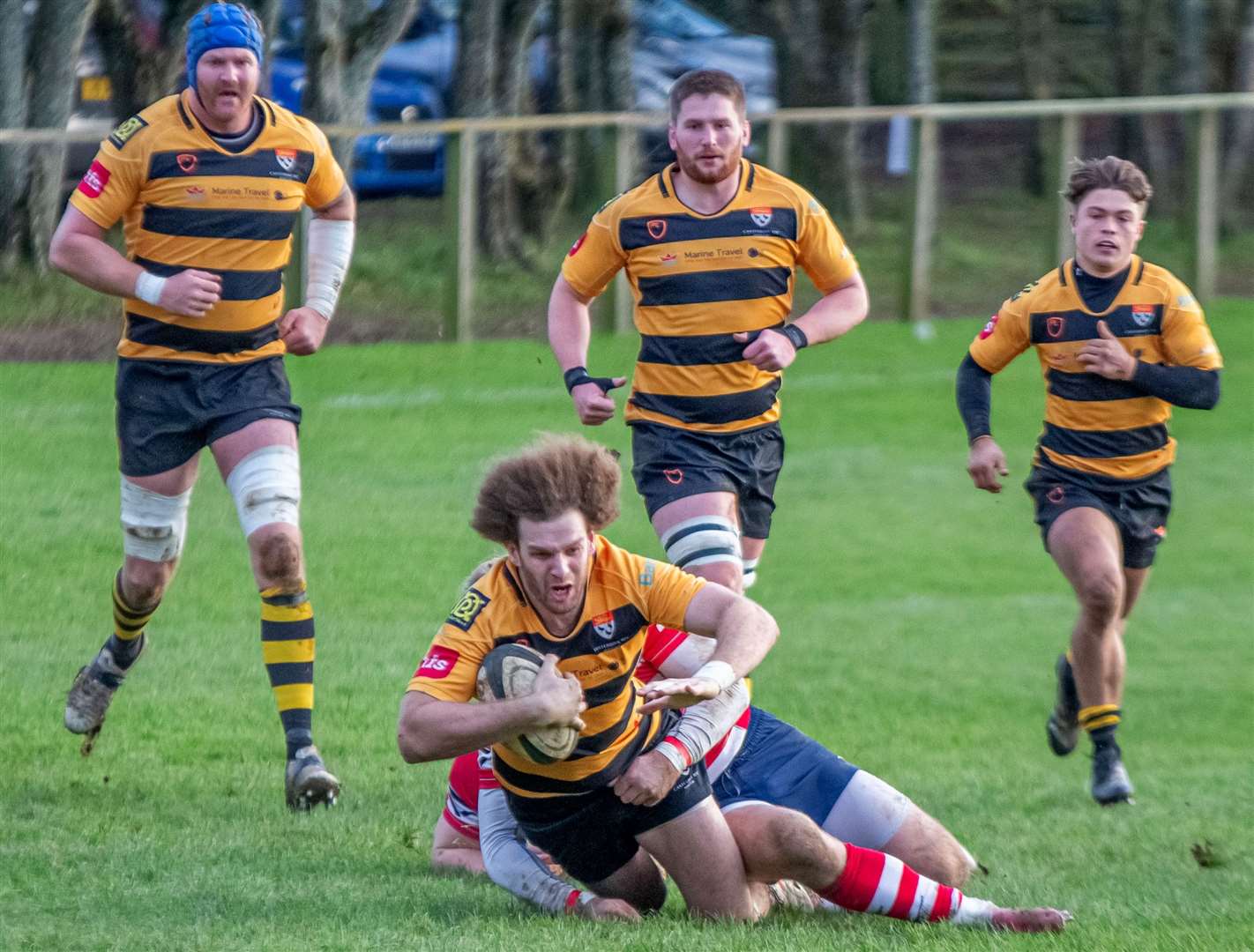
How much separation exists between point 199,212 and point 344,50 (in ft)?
38.2

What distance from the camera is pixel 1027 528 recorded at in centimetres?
1467

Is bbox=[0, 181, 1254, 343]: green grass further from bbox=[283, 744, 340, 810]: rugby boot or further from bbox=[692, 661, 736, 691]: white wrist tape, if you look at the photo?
bbox=[692, 661, 736, 691]: white wrist tape

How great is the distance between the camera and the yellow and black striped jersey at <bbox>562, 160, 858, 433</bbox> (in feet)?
24.3

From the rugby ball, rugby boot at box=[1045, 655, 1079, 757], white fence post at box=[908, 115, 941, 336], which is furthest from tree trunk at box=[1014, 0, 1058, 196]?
the rugby ball

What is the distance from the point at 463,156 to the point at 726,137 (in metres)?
10.1

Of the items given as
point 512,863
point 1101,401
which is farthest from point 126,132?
point 1101,401

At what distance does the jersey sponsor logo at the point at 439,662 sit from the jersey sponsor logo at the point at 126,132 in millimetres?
2741

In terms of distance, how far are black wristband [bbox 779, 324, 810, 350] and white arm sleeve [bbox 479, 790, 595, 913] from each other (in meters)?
2.00

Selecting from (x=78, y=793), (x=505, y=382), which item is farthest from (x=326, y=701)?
(x=505, y=382)

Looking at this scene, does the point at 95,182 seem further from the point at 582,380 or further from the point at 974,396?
the point at 974,396

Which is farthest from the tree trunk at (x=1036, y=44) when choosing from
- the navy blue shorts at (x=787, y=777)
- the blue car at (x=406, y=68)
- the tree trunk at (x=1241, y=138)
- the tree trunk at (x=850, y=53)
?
the navy blue shorts at (x=787, y=777)

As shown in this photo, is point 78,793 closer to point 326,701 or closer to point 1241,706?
point 326,701

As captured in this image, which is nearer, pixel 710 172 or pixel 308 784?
pixel 308 784

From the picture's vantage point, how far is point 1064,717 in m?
8.57
